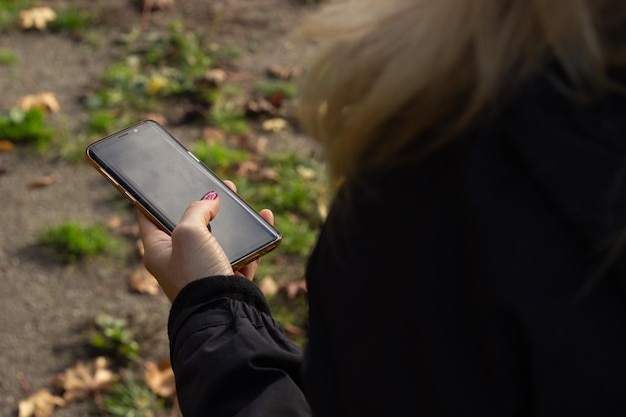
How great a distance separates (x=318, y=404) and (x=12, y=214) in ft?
7.78

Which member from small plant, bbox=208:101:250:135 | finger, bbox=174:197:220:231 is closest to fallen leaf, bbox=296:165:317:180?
small plant, bbox=208:101:250:135

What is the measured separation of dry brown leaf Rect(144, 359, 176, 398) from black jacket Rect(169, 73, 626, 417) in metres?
1.64

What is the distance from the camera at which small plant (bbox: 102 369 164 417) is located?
104 inches

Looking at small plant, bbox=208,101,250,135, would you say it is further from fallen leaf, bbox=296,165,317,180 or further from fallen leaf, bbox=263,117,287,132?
fallen leaf, bbox=296,165,317,180

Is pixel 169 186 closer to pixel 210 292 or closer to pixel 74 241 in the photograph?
pixel 210 292

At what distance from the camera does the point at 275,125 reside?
3.78 metres

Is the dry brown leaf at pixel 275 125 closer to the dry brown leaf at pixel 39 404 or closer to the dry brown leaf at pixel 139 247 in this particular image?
the dry brown leaf at pixel 139 247

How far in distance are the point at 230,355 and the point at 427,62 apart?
0.73 metres

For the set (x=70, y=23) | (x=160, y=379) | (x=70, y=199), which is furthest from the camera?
(x=70, y=23)

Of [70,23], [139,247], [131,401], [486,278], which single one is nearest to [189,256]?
[486,278]

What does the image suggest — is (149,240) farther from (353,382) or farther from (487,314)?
(487,314)

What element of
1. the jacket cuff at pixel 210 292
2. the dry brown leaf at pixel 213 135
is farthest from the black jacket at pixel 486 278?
the dry brown leaf at pixel 213 135

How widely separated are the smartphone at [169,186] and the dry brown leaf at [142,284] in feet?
3.08

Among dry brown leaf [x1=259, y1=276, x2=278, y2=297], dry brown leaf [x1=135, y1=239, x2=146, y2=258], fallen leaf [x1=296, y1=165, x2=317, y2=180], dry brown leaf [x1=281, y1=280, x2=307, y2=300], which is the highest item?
fallen leaf [x1=296, y1=165, x2=317, y2=180]
